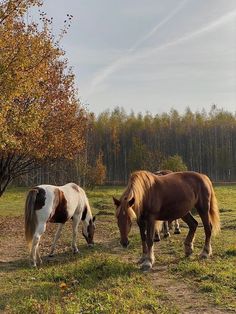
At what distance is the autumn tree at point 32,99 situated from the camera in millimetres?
11555

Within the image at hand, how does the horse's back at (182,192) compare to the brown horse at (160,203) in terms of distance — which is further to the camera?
the horse's back at (182,192)

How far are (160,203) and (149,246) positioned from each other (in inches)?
37.5

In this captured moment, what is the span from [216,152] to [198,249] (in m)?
46.0

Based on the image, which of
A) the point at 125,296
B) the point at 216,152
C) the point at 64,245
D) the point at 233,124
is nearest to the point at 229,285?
the point at 125,296

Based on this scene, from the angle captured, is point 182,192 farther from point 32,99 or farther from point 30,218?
point 32,99

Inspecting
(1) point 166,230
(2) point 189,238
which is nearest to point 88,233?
(1) point 166,230

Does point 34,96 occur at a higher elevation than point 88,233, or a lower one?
higher

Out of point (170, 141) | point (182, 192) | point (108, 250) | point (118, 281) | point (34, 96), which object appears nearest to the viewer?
point (118, 281)

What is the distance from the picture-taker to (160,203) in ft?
28.5

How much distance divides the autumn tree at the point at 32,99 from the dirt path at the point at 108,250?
283 cm

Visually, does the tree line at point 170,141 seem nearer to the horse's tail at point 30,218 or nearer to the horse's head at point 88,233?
the horse's head at point 88,233

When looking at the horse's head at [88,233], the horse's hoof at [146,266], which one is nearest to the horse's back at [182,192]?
the horse's hoof at [146,266]

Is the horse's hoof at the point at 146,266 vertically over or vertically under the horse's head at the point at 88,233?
under

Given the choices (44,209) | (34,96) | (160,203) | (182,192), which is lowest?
(44,209)
